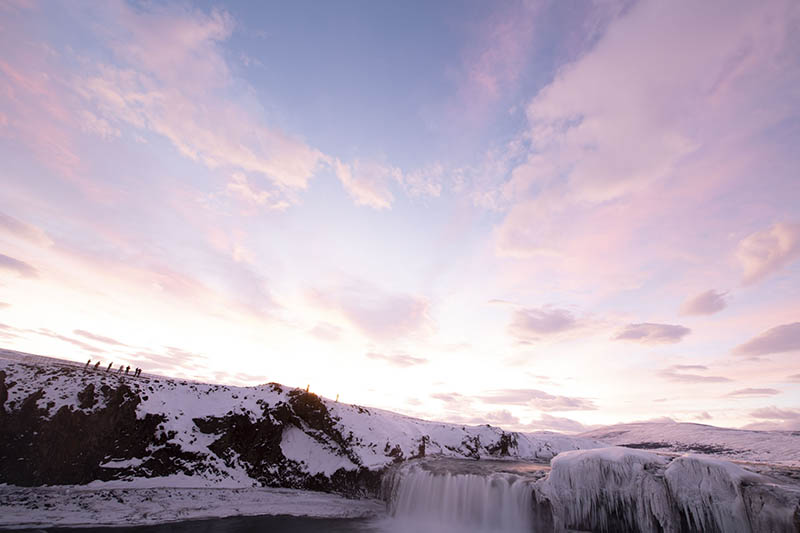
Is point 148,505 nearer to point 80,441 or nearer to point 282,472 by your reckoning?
point 80,441

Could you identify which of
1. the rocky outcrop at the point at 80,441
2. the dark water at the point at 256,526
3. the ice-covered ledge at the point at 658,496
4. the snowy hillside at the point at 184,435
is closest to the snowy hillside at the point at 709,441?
the ice-covered ledge at the point at 658,496

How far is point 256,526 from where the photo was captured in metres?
20.9

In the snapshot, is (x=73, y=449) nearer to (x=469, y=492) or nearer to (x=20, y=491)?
(x=20, y=491)

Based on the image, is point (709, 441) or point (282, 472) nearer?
point (282, 472)

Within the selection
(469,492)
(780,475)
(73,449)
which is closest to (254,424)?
(73,449)

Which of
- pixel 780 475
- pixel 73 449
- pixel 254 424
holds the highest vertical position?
pixel 780 475

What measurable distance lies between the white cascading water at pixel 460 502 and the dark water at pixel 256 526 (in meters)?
3.95

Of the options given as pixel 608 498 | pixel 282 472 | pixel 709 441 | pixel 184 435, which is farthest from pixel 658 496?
pixel 709 441

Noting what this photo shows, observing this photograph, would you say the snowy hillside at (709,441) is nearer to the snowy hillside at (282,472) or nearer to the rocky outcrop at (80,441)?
the snowy hillside at (282,472)

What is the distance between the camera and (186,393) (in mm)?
33531

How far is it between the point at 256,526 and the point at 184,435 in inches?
526

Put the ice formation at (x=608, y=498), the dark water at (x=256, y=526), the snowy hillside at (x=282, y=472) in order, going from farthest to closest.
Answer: the dark water at (x=256, y=526), the snowy hillside at (x=282, y=472), the ice formation at (x=608, y=498)

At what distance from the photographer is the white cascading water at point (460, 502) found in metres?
23.7

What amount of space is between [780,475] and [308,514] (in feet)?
100
